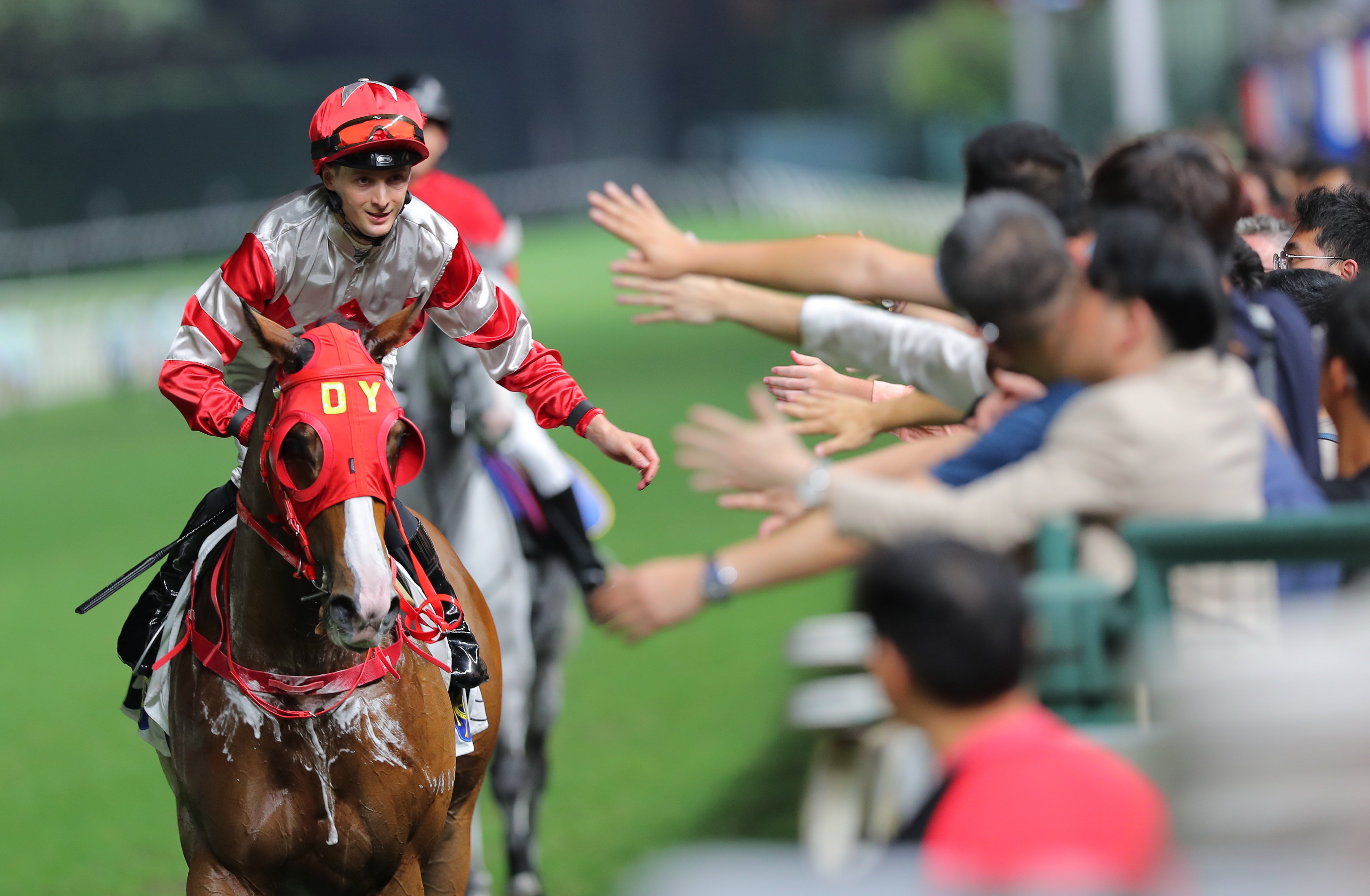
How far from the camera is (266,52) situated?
2007 inches

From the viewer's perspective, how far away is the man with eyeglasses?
4.73 meters

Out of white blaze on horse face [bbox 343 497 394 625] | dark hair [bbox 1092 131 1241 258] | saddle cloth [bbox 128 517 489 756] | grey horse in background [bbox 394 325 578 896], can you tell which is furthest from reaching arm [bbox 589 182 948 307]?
grey horse in background [bbox 394 325 578 896]

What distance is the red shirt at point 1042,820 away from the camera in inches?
77.2

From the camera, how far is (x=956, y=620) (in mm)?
2152

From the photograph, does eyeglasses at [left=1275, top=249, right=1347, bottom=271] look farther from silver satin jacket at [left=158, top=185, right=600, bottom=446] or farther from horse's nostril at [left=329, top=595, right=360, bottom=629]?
horse's nostril at [left=329, top=595, right=360, bottom=629]

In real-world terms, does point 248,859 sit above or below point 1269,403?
below

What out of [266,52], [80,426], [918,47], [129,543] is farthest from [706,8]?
[129,543]

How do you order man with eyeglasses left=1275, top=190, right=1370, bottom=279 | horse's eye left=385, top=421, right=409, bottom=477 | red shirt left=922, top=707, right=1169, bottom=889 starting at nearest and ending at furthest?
red shirt left=922, top=707, right=1169, bottom=889, horse's eye left=385, top=421, right=409, bottom=477, man with eyeglasses left=1275, top=190, right=1370, bottom=279

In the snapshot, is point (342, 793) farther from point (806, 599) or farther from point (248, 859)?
point (806, 599)

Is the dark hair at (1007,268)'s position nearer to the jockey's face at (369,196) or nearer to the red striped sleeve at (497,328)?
the jockey's face at (369,196)

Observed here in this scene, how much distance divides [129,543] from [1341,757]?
12395 millimetres

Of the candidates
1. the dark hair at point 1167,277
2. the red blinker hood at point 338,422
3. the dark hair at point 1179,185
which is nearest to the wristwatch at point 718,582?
the dark hair at point 1167,277

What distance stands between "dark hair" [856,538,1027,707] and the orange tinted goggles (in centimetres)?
198

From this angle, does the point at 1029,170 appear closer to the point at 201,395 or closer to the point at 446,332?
the point at 446,332
